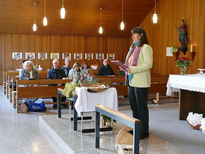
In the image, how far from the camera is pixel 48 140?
4.63 metres

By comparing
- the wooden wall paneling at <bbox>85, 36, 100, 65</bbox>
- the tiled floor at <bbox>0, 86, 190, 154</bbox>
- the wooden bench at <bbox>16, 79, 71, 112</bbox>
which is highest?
the wooden wall paneling at <bbox>85, 36, 100, 65</bbox>

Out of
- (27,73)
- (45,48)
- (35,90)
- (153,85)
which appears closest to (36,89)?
(35,90)

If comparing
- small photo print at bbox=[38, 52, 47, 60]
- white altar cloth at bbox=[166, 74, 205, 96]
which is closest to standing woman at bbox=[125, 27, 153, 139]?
white altar cloth at bbox=[166, 74, 205, 96]

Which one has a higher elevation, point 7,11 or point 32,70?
point 7,11

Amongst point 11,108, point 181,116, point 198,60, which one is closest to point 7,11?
point 11,108

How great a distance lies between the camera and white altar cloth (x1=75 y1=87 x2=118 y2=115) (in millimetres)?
4523

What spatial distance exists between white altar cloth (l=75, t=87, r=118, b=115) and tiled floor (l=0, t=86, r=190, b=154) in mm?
443

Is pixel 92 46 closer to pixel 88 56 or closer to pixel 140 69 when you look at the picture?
pixel 88 56

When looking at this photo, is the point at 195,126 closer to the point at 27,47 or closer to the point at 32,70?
the point at 32,70

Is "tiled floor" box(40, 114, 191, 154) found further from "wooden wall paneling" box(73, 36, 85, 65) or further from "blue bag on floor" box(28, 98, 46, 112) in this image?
"wooden wall paneling" box(73, 36, 85, 65)

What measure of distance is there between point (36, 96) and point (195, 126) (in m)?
4.04

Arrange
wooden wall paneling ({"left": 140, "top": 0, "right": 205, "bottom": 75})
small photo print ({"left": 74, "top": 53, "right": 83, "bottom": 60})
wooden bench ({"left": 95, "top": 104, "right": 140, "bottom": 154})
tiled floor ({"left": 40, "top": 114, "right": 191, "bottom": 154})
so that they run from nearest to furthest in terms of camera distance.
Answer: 1. wooden bench ({"left": 95, "top": 104, "right": 140, "bottom": 154})
2. tiled floor ({"left": 40, "top": 114, "right": 191, "bottom": 154})
3. wooden wall paneling ({"left": 140, "top": 0, "right": 205, "bottom": 75})
4. small photo print ({"left": 74, "top": 53, "right": 83, "bottom": 60})

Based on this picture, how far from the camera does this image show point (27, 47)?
13.0 metres

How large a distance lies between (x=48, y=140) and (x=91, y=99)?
0.98 metres
